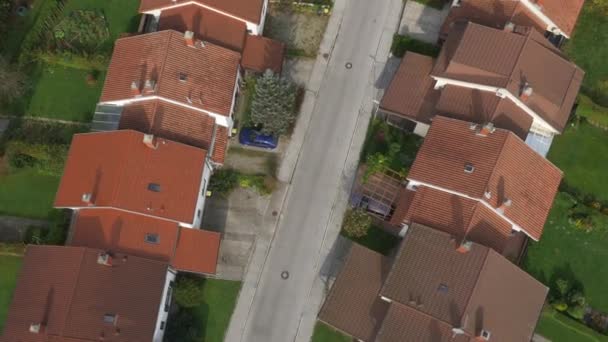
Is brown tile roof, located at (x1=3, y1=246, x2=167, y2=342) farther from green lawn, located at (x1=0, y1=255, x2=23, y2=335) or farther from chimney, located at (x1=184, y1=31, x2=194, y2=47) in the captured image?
chimney, located at (x1=184, y1=31, x2=194, y2=47)

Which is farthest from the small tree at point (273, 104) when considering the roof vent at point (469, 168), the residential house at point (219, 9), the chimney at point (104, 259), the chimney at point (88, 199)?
the chimney at point (104, 259)

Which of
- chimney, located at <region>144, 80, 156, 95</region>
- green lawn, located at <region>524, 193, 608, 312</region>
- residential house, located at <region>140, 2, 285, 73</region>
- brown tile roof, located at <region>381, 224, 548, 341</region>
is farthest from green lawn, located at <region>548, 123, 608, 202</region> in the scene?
chimney, located at <region>144, 80, 156, 95</region>

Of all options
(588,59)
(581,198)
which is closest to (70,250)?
(581,198)

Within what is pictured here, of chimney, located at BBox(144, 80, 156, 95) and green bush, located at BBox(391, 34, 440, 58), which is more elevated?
green bush, located at BBox(391, 34, 440, 58)

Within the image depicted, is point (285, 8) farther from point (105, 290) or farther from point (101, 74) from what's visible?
point (105, 290)

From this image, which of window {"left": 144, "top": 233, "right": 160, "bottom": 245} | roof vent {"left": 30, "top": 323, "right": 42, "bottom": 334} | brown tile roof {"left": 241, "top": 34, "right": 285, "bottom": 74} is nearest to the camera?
roof vent {"left": 30, "top": 323, "right": 42, "bottom": 334}

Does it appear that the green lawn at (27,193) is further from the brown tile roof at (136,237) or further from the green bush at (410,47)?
the green bush at (410,47)
